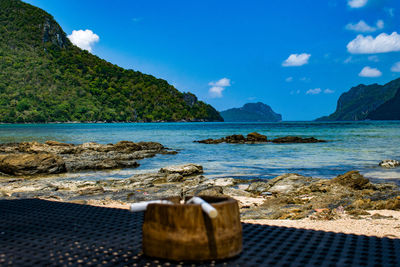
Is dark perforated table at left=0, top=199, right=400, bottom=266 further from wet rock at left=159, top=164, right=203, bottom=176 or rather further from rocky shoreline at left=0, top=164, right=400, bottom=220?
wet rock at left=159, top=164, right=203, bottom=176

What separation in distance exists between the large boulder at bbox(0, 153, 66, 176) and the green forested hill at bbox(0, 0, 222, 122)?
348 ft

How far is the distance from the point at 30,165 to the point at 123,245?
42.8 ft

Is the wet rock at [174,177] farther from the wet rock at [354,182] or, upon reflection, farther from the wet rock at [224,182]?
the wet rock at [354,182]

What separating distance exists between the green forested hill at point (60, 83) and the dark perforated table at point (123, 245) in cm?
11850

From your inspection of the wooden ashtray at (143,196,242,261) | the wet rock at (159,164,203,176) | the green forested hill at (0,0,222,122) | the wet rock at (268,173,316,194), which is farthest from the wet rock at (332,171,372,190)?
the green forested hill at (0,0,222,122)

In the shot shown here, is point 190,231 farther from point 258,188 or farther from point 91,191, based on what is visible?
point 258,188

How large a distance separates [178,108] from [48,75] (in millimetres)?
63085

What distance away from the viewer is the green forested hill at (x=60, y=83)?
114625 mm

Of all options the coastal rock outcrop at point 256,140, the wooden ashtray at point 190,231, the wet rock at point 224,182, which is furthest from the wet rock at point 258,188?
the coastal rock outcrop at point 256,140

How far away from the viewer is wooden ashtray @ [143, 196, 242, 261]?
261 cm

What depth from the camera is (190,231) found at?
2619mm

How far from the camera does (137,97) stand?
155 meters

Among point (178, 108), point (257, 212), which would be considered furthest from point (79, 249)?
point (178, 108)

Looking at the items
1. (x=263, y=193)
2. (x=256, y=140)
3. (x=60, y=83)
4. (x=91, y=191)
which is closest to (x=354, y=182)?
(x=263, y=193)
